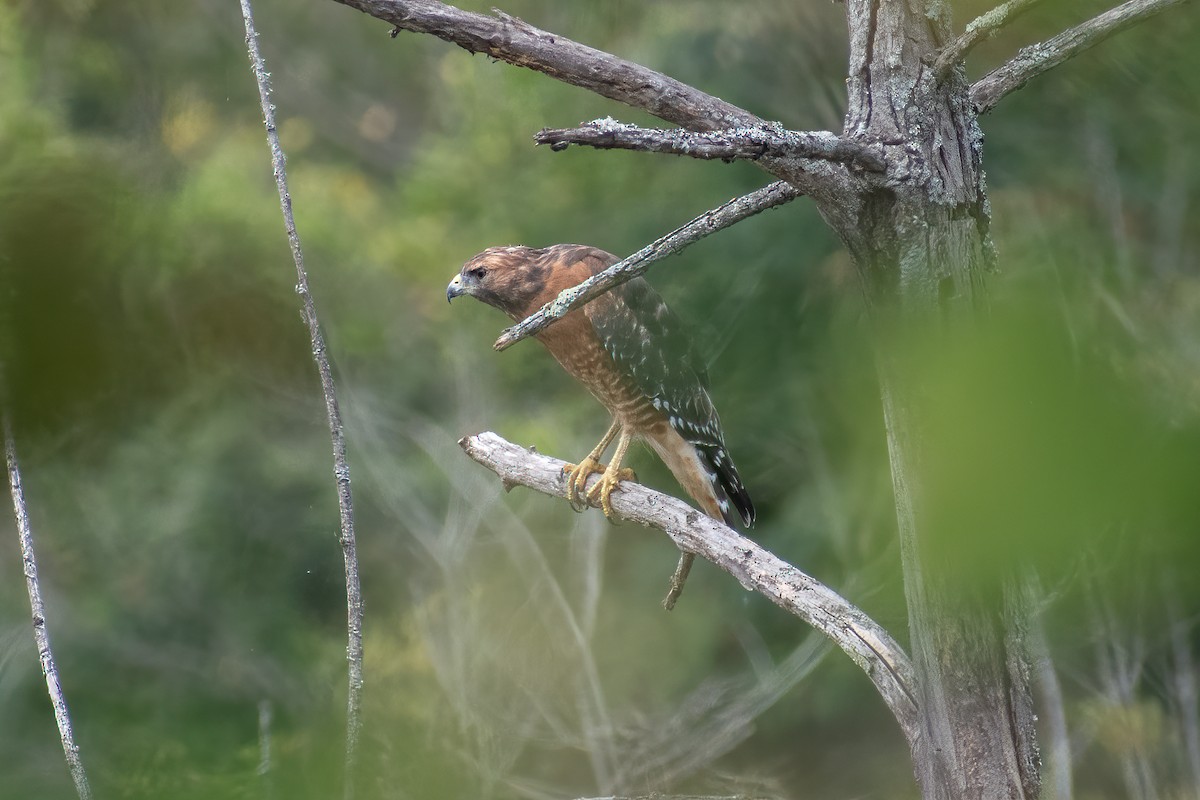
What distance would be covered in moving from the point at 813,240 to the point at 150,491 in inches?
86.7

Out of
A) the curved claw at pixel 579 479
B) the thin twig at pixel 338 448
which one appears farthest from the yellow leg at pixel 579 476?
the thin twig at pixel 338 448

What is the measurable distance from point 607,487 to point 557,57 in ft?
3.58

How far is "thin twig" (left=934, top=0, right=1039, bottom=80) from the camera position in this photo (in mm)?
908

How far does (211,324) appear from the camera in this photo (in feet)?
9.78

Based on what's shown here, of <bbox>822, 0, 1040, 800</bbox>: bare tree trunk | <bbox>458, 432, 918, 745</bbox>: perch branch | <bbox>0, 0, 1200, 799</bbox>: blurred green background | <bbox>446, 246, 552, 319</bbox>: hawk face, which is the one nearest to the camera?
<bbox>822, 0, 1040, 800</bbox>: bare tree trunk

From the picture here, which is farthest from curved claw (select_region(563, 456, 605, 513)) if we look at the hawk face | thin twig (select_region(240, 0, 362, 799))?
thin twig (select_region(240, 0, 362, 799))

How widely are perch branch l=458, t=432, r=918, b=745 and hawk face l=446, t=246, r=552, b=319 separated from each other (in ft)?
0.87

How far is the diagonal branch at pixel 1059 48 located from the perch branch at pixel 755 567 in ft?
1.94

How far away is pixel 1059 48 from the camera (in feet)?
3.45

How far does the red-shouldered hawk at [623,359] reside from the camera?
2031mm

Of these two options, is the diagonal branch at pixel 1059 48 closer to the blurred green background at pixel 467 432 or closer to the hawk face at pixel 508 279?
the hawk face at pixel 508 279

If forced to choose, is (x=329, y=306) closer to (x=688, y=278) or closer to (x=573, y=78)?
(x=688, y=278)

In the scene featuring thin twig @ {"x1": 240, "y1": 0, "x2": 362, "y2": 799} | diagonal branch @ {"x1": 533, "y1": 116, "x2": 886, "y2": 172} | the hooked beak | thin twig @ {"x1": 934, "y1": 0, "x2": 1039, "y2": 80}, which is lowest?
thin twig @ {"x1": 240, "y1": 0, "x2": 362, "y2": 799}

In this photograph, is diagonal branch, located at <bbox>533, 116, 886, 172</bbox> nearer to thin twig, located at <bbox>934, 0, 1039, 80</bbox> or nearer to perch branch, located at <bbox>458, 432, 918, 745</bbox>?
thin twig, located at <bbox>934, 0, 1039, 80</bbox>
